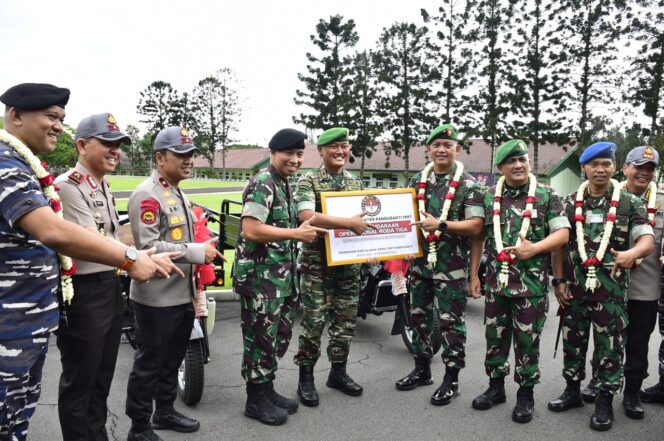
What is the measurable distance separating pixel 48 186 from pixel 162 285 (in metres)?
1.02

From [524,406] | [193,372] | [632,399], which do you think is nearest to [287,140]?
[193,372]

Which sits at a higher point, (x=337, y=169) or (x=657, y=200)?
(x=337, y=169)

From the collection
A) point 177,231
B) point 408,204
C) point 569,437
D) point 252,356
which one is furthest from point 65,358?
point 569,437

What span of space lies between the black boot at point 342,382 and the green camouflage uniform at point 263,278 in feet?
2.30

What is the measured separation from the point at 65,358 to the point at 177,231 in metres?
0.97

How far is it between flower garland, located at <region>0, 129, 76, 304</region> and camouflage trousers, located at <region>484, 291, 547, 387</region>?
9.51 ft

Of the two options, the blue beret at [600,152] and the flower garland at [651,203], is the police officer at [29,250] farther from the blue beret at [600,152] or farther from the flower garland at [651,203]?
the flower garland at [651,203]

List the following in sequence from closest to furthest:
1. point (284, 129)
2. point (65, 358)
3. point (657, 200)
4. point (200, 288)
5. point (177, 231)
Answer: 1. point (65, 358)
2. point (177, 231)
3. point (200, 288)
4. point (284, 129)
5. point (657, 200)

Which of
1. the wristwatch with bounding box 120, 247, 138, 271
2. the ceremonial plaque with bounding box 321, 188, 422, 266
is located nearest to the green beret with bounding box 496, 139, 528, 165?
the ceremonial plaque with bounding box 321, 188, 422, 266

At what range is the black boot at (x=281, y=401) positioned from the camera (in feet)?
11.7

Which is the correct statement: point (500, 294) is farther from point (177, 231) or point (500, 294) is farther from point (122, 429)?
point (122, 429)

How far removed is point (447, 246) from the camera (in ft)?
12.6

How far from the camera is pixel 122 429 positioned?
329cm

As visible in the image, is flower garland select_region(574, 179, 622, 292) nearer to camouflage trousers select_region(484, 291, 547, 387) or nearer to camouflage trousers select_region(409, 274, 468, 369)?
camouflage trousers select_region(484, 291, 547, 387)
